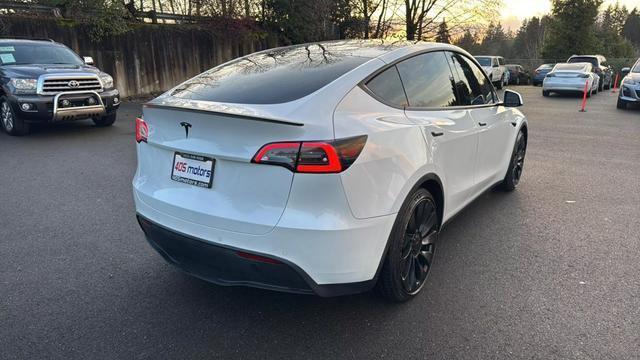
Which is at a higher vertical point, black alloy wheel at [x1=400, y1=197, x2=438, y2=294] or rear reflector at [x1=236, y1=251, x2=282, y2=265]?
rear reflector at [x1=236, y1=251, x2=282, y2=265]

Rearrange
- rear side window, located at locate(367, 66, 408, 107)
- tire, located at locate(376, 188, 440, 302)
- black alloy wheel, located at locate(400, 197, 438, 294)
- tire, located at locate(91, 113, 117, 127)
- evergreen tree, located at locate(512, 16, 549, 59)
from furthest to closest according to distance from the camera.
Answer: evergreen tree, located at locate(512, 16, 549, 59) → tire, located at locate(91, 113, 117, 127) → black alloy wheel, located at locate(400, 197, 438, 294) → rear side window, located at locate(367, 66, 408, 107) → tire, located at locate(376, 188, 440, 302)

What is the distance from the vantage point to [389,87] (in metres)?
3.02

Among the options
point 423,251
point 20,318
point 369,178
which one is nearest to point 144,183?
point 20,318

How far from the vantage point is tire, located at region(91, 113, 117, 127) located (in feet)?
32.5

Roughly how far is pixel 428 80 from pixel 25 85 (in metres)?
7.85

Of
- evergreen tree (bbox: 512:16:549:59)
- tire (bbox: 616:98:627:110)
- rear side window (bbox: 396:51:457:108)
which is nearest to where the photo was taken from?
rear side window (bbox: 396:51:457:108)

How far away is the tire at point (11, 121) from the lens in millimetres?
8641

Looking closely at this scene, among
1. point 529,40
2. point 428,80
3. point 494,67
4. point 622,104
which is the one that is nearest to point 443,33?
point 494,67

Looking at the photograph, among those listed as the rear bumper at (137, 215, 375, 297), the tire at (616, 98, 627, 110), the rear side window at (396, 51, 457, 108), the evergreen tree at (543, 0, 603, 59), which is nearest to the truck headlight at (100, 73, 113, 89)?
the rear bumper at (137, 215, 375, 297)

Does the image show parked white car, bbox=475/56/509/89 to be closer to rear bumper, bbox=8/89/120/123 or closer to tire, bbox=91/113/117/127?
tire, bbox=91/113/117/127

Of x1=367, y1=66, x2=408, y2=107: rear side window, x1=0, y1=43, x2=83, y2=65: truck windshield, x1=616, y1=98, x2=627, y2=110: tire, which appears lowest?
x1=616, y1=98, x2=627, y2=110: tire

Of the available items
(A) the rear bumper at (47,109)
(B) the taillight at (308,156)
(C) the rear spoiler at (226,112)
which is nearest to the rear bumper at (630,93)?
(A) the rear bumper at (47,109)

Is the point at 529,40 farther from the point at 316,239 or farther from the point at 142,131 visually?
the point at 316,239

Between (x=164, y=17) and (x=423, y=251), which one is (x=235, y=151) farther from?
(x=164, y=17)
